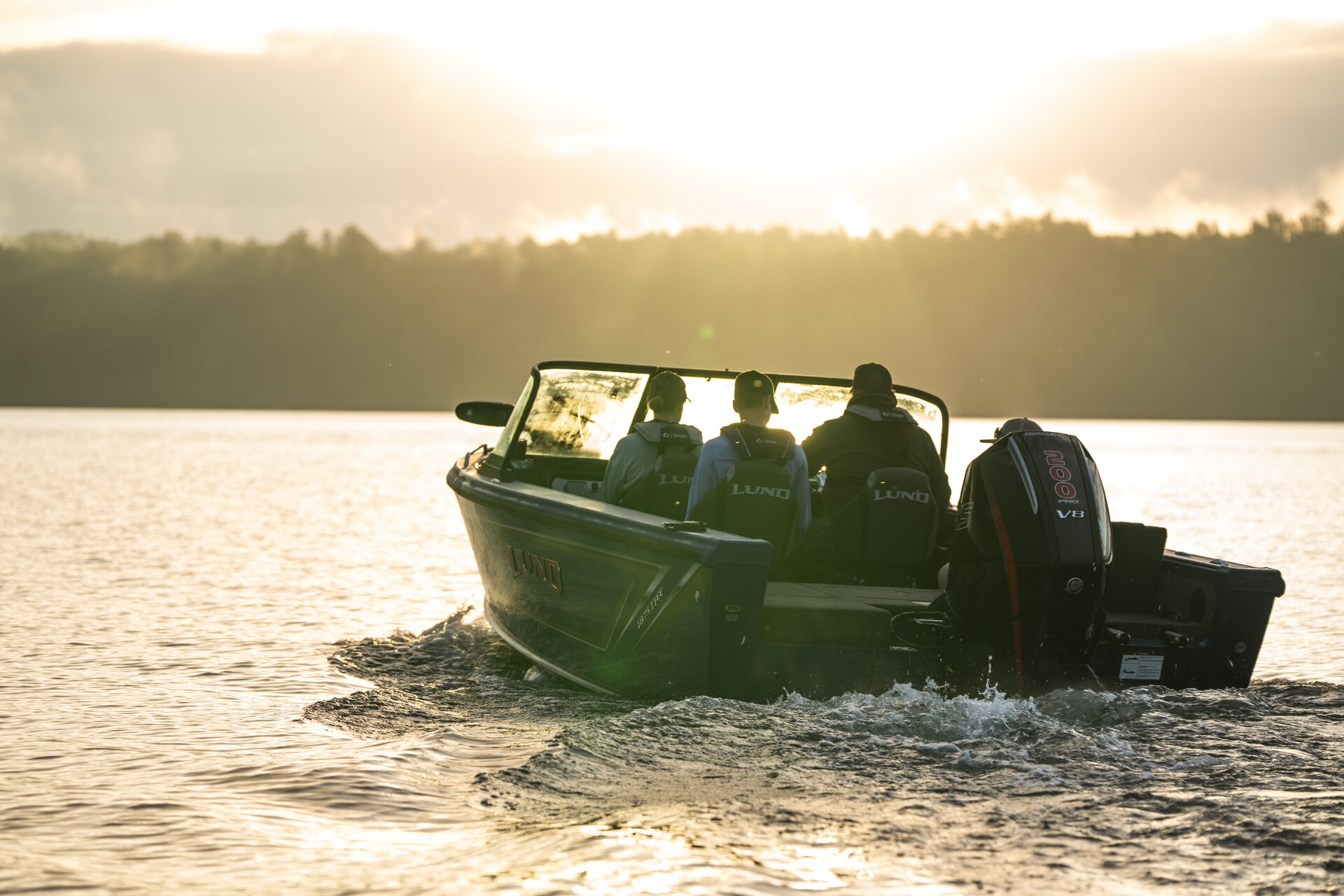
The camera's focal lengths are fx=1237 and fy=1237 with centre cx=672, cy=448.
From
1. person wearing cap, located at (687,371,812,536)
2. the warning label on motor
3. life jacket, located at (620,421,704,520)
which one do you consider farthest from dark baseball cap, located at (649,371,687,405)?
the warning label on motor

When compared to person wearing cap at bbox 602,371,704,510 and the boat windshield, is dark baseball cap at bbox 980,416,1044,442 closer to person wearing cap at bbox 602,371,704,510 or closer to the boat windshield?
A: person wearing cap at bbox 602,371,704,510

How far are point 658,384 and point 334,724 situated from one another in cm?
230

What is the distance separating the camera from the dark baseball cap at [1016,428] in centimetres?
492

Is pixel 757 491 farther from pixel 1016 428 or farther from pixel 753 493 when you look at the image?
pixel 1016 428

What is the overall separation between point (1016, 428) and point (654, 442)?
1876 millimetres

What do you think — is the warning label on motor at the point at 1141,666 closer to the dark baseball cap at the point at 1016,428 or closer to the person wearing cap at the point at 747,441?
the dark baseball cap at the point at 1016,428

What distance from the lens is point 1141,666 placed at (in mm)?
5355

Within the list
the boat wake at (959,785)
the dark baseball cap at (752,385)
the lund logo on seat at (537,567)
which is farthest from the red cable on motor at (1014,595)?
the lund logo on seat at (537,567)

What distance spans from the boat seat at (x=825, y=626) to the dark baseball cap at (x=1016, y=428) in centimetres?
88

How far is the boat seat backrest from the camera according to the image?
552cm

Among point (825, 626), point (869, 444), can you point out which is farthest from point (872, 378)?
point (825, 626)

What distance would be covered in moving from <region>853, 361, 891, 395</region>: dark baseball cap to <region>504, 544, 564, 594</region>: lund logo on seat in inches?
69.4

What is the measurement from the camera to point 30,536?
620 inches

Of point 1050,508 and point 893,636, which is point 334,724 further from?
point 1050,508
